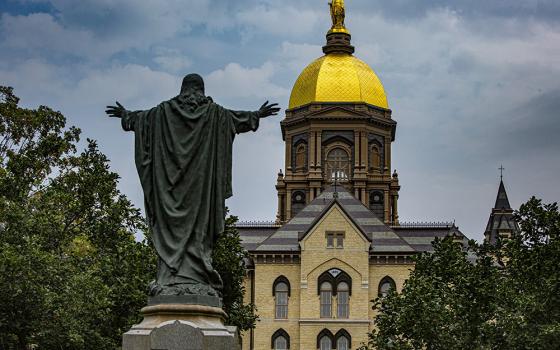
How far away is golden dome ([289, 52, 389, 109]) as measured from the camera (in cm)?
9575

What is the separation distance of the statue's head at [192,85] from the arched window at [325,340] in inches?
2371

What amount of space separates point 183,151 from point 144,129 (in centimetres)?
62

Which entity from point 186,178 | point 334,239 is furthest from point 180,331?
point 334,239

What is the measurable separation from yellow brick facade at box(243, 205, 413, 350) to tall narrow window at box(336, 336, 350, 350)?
1.71 ft

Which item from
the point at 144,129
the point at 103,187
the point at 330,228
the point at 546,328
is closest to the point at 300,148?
the point at 330,228

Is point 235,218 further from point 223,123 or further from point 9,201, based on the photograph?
point 223,123

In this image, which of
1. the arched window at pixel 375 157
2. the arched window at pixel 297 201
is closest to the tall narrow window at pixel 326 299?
the arched window at pixel 297 201

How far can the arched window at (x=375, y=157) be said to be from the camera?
3691 inches

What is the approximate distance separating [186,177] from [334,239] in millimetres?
61001

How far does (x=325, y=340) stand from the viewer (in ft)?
236

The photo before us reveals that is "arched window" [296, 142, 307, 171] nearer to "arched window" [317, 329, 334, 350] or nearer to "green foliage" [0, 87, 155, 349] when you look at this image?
"arched window" [317, 329, 334, 350]

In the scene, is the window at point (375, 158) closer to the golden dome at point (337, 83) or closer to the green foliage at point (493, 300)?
the golden dome at point (337, 83)

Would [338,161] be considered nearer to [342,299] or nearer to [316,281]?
[316,281]

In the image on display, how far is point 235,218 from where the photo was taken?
48812 millimetres
